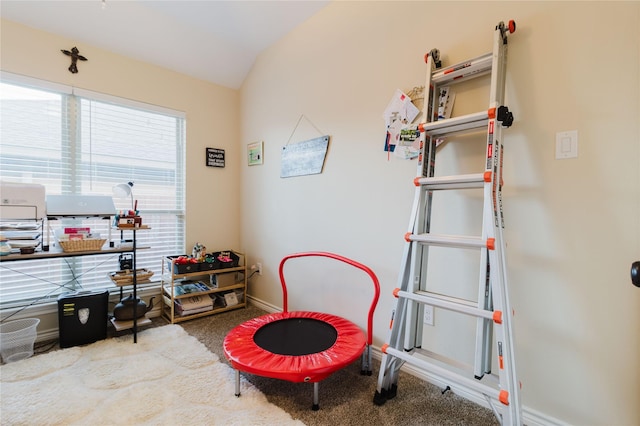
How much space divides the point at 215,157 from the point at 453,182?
2701mm

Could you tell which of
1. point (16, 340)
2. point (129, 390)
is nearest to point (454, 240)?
point (129, 390)

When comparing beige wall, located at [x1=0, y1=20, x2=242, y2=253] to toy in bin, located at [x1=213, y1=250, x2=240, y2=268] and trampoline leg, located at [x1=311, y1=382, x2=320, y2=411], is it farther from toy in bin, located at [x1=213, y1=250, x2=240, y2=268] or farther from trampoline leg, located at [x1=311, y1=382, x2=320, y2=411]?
trampoline leg, located at [x1=311, y1=382, x2=320, y2=411]

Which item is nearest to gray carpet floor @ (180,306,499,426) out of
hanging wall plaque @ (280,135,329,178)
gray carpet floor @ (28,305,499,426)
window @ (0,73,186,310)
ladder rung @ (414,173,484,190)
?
gray carpet floor @ (28,305,499,426)

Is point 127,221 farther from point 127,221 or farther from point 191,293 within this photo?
point 191,293

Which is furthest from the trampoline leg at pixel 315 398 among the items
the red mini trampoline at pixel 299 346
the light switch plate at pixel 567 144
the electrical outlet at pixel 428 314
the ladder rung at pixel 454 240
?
the light switch plate at pixel 567 144

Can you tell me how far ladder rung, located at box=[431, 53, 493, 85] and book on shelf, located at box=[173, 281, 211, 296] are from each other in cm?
271

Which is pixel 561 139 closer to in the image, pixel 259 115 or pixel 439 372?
pixel 439 372

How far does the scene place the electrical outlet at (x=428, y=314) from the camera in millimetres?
1808

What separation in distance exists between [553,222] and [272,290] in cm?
243

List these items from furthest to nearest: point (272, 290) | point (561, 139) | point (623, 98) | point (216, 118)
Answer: point (216, 118) → point (272, 290) → point (561, 139) → point (623, 98)

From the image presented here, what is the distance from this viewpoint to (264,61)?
10.3ft

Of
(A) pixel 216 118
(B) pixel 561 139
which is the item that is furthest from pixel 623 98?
(A) pixel 216 118

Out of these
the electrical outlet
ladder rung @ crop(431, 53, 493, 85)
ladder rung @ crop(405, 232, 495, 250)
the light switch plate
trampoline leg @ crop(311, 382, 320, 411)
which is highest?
ladder rung @ crop(431, 53, 493, 85)

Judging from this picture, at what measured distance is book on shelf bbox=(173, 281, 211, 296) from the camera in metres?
2.82
